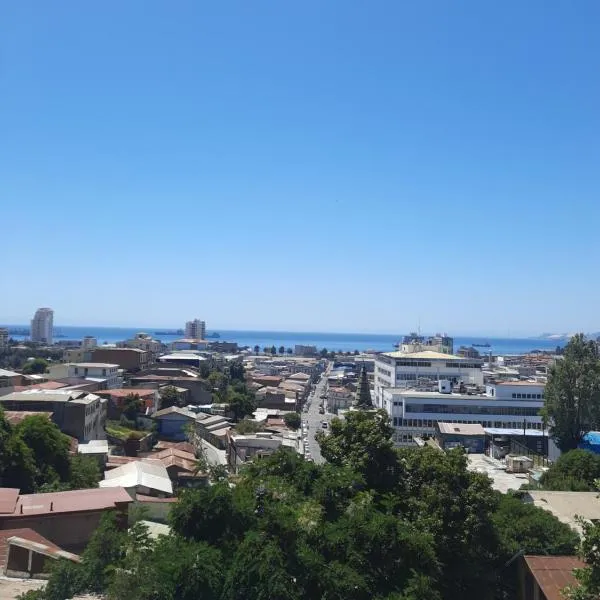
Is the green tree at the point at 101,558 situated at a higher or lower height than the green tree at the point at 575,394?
lower

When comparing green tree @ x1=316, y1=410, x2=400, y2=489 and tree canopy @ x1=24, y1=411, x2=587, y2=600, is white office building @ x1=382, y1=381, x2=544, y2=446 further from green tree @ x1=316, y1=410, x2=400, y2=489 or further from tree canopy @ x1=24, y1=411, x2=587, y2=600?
green tree @ x1=316, y1=410, x2=400, y2=489

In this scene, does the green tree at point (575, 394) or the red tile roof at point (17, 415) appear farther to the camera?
the green tree at point (575, 394)

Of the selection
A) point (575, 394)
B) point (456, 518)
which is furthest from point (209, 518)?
point (575, 394)

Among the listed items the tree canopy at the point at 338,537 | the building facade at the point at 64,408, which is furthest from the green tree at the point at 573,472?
the building facade at the point at 64,408

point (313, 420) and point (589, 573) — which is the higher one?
point (589, 573)

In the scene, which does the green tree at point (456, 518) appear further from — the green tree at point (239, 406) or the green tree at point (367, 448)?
the green tree at point (239, 406)

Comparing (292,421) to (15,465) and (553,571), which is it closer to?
(15,465)

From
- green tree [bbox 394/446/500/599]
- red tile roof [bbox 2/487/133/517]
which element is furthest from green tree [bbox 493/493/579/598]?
red tile roof [bbox 2/487/133/517]
